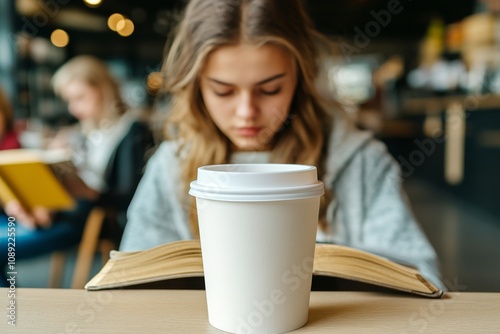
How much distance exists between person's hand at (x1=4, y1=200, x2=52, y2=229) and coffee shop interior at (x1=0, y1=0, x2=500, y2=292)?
62 cm

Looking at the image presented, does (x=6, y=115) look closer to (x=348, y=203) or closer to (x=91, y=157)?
(x=91, y=157)

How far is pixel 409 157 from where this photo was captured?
25.1 feet

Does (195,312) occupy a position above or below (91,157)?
above

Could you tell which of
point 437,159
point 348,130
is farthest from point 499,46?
point 348,130

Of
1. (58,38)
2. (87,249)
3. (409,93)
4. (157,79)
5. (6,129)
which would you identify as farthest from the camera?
(409,93)

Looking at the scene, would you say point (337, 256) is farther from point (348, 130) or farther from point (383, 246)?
point (348, 130)

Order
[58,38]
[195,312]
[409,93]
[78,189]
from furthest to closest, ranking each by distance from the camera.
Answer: [409,93], [58,38], [78,189], [195,312]

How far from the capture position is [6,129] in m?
3.24

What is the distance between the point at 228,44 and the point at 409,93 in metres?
8.66

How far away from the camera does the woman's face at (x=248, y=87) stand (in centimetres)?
133

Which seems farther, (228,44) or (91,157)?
(91,157)

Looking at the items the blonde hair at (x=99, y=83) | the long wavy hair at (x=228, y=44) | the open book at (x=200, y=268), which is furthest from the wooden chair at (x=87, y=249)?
the open book at (x=200, y=268)

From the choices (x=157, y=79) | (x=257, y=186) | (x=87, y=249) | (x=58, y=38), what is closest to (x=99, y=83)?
(x=87, y=249)

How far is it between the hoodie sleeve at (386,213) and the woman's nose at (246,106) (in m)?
0.35
